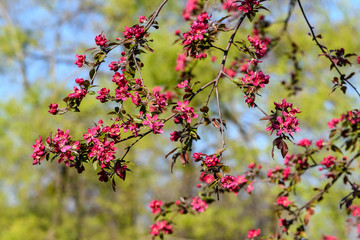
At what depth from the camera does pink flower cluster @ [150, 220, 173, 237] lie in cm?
227

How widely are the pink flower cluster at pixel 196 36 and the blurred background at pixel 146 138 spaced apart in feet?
17.4

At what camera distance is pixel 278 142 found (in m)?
1.43

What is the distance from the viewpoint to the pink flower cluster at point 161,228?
2.27 m

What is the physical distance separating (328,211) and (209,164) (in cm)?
657

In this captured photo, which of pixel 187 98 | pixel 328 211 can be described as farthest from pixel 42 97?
pixel 187 98

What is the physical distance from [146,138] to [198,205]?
8.89m

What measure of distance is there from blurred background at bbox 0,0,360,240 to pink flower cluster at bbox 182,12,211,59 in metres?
5.31

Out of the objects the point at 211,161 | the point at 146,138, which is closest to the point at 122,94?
the point at 211,161

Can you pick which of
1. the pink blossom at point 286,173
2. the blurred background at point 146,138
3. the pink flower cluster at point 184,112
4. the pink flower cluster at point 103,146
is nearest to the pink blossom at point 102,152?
the pink flower cluster at point 103,146

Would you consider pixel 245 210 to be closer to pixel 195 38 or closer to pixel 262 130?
pixel 262 130

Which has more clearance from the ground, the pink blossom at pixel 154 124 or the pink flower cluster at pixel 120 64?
the pink flower cluster at pixel 120 64

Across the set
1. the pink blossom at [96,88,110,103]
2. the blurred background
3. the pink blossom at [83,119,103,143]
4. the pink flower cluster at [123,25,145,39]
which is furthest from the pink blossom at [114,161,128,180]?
the blurred background

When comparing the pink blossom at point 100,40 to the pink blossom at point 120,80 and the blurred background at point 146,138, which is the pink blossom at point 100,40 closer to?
the pink blossom at point 120,80

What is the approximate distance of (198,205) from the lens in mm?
2359
